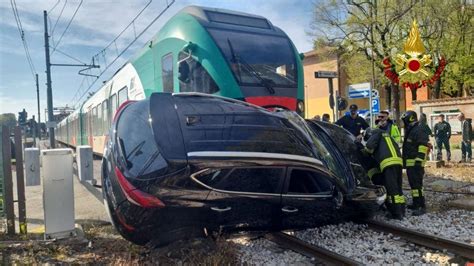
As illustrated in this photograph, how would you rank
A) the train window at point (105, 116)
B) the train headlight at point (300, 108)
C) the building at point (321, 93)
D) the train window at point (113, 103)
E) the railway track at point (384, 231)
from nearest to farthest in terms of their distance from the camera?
the railway track at point (384, 231), the train headlight at point (300, 108), the train window at point (113, 103), the train window at point (105, 116), the building at point (321, 93)

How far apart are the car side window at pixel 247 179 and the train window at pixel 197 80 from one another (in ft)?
10.2

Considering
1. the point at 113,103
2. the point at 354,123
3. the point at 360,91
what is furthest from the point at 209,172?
the point at 360,91

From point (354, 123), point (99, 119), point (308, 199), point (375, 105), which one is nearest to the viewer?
point (308, 199)

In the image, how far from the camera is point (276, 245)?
17.6 ft

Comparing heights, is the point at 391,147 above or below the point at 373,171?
above

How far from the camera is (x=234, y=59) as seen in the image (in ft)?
24.5

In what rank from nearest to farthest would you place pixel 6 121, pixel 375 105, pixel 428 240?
pixel 428 240 < pixel 6 121 < pixel 375 105

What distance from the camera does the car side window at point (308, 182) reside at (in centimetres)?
Result: 461

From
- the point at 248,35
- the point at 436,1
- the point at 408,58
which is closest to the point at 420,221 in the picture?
the point at 248,35

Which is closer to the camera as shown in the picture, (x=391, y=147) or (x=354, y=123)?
(x=391, y=147)

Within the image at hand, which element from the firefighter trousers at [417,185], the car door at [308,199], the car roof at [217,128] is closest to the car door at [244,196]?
the car door at [308,199]

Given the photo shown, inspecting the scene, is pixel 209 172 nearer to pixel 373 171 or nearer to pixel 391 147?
pixel 391 147

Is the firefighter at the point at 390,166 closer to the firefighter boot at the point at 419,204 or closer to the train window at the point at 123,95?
the firefighter boot at the point at 419,204

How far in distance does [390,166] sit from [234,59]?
3264 mm
